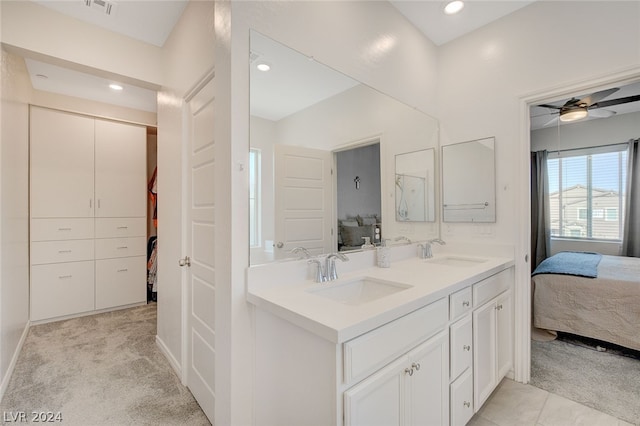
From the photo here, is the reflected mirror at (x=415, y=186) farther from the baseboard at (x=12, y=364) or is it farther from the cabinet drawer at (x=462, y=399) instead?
the baseboard at (x=12, y=364)

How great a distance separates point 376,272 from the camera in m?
1.74

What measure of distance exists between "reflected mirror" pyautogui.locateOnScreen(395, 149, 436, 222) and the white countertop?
58cm

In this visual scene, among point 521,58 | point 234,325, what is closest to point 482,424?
point 234,325

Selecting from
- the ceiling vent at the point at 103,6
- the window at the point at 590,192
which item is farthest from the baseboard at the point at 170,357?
the window at the point at 590,192

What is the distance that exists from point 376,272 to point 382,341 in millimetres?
701

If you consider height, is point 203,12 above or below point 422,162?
above

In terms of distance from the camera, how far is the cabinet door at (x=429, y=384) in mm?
1195

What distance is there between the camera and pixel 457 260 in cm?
234

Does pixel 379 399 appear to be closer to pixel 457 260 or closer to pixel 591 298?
pixel 457 260

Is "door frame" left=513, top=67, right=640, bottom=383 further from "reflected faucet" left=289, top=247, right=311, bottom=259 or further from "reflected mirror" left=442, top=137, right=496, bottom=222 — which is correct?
"reflected faucet" left=289, top=247, right=311, bottom=259

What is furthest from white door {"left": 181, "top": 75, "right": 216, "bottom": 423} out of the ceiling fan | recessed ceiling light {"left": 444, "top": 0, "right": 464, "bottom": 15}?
the ceiling fan

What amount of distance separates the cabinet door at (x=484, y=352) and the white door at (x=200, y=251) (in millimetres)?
1506

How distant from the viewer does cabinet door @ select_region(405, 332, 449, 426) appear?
3.92 feet

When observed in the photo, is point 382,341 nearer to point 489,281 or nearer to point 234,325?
point 234,325
